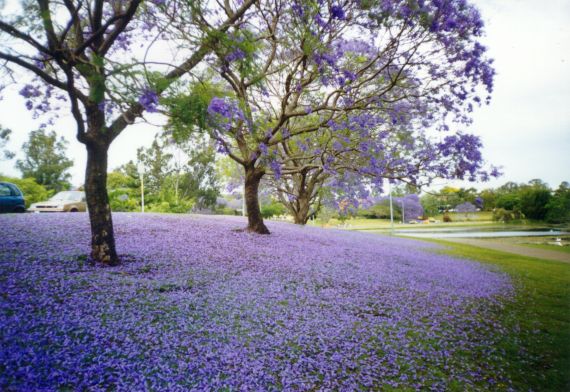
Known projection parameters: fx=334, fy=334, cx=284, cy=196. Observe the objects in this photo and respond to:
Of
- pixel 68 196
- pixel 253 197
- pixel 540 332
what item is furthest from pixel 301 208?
pixel 540 332

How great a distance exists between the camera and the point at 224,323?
507cm

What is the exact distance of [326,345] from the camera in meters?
4.84

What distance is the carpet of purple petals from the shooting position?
12.5ft

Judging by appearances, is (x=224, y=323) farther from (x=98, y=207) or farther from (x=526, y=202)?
(x=526, y=202)

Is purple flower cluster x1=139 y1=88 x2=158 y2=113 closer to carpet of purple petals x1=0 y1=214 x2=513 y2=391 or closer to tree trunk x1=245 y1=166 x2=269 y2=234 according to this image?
carpet of purple petals x1=0 y1=214 x2=513 y2=391

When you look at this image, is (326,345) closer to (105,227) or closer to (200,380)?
(200,380)

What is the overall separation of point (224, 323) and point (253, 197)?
7.60 m

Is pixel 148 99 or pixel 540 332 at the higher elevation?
pixel 148 99

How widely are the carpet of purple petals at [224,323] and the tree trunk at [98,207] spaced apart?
0.38m

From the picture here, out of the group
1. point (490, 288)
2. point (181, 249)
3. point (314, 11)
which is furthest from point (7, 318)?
point (490, 288)

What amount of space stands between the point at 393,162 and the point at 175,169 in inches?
1212

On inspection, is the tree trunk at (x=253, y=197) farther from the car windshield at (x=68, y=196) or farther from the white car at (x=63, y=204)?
the car windshield at (x=68, y=196)

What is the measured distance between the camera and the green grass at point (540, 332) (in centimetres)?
461

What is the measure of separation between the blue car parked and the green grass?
58.4 feet
